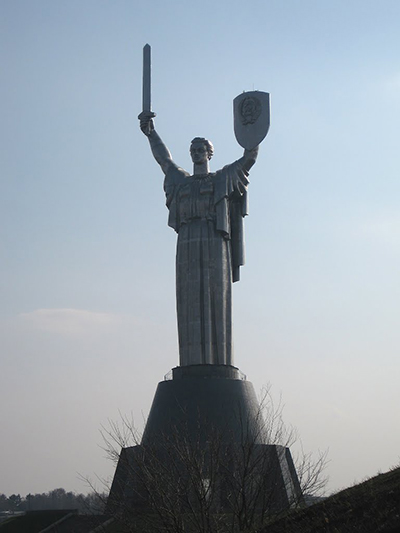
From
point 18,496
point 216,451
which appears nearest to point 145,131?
point 216,451

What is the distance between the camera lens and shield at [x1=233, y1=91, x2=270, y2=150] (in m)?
27.8

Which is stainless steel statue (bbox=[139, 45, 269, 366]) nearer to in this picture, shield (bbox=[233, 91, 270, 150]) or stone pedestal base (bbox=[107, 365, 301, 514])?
shield (bbox=[233, 91, 270, 150])

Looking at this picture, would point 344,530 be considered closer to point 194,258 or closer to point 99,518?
point 99,518

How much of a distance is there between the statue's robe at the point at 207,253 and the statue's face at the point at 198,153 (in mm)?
575

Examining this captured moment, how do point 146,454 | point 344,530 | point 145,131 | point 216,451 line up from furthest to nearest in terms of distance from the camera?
point 145,131 → point 146,454 → point 216,451 → point 344,530

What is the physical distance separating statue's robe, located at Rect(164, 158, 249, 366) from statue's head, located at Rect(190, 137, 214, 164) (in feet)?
2.03

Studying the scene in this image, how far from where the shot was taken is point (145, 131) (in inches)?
1158

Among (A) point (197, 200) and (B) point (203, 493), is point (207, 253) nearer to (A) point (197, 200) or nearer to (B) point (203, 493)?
(A) point (197, 200)

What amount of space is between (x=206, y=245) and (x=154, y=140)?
14.6 feet

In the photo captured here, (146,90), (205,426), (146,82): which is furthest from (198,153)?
(205,426)

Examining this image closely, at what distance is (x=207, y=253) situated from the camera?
2739 centimetres

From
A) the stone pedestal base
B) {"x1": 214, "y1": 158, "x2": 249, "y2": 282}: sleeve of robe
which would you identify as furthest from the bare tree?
{"x1": 214, "y1": 158, "x2": 249, "y2": 282}: sleeve of robe

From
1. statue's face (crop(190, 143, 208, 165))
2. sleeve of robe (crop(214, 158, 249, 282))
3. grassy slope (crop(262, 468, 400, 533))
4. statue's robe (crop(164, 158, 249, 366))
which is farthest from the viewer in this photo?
statue's face (crop(190, 143, 208, 165))

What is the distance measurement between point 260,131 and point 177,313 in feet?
20.8
